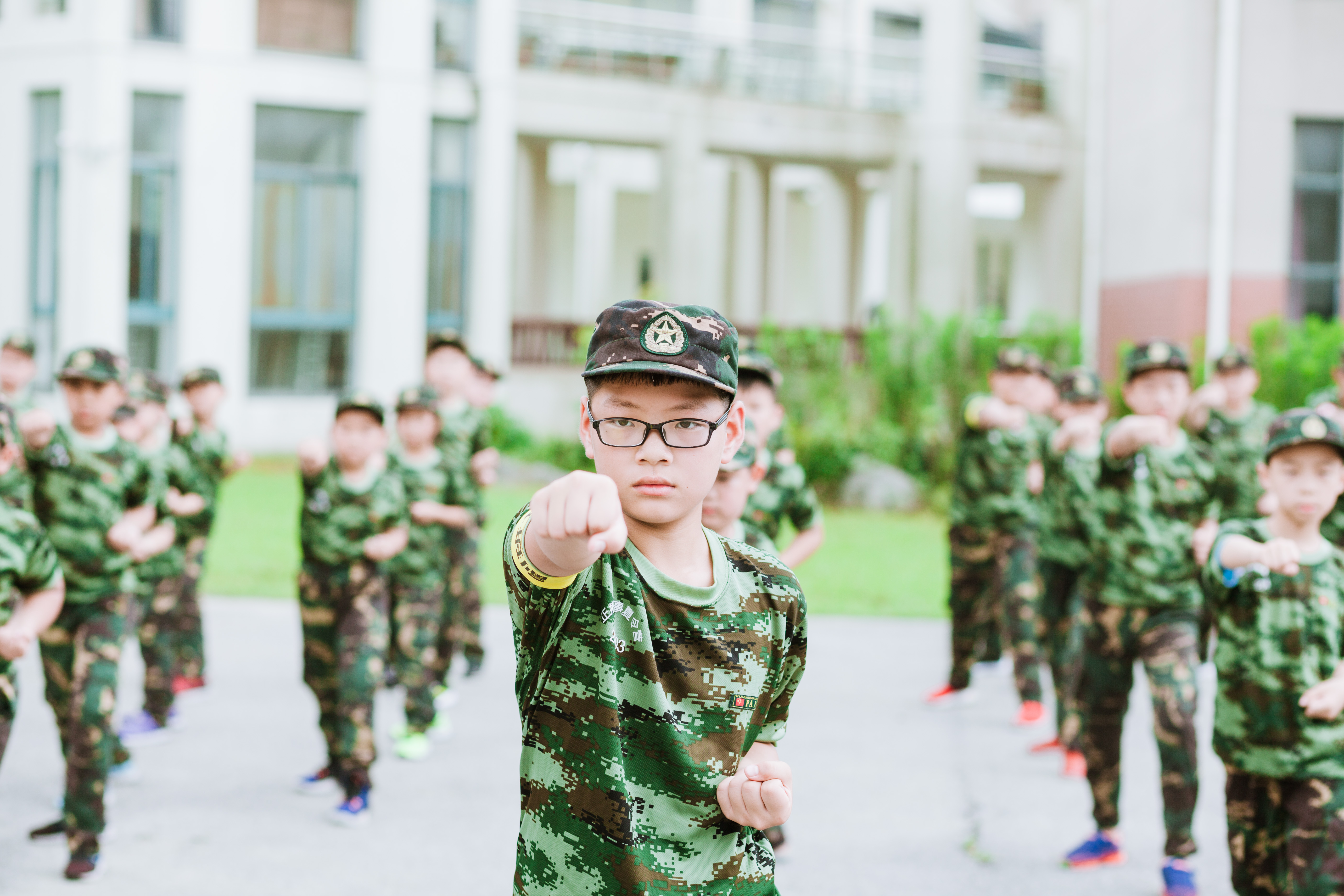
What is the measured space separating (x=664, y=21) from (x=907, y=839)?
2345 centimetres

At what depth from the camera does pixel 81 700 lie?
5.34 metres

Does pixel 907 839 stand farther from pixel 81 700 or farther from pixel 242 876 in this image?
pixel 81 700

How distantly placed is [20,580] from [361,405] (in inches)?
88.5

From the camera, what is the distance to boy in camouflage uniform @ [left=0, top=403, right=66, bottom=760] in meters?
4.31

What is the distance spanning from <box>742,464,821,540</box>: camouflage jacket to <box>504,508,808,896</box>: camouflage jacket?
136 inches

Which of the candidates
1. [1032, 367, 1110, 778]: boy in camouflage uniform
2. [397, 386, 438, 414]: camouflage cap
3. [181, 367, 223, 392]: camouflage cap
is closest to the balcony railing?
[181, 367, 223, 392]: camouflage cap

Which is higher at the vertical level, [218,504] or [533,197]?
[533,197]

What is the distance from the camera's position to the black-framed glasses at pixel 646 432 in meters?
→ 2.30

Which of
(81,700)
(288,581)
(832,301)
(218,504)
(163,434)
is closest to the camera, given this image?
(81,700)

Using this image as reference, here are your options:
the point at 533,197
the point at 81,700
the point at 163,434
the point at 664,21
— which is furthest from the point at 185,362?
the point at 81,700

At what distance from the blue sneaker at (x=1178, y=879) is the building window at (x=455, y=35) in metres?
20.3

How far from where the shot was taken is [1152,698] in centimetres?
543

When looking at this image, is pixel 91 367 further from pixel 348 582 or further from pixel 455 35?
pixel 455 35

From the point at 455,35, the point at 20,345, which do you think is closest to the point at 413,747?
the point at 20,345
